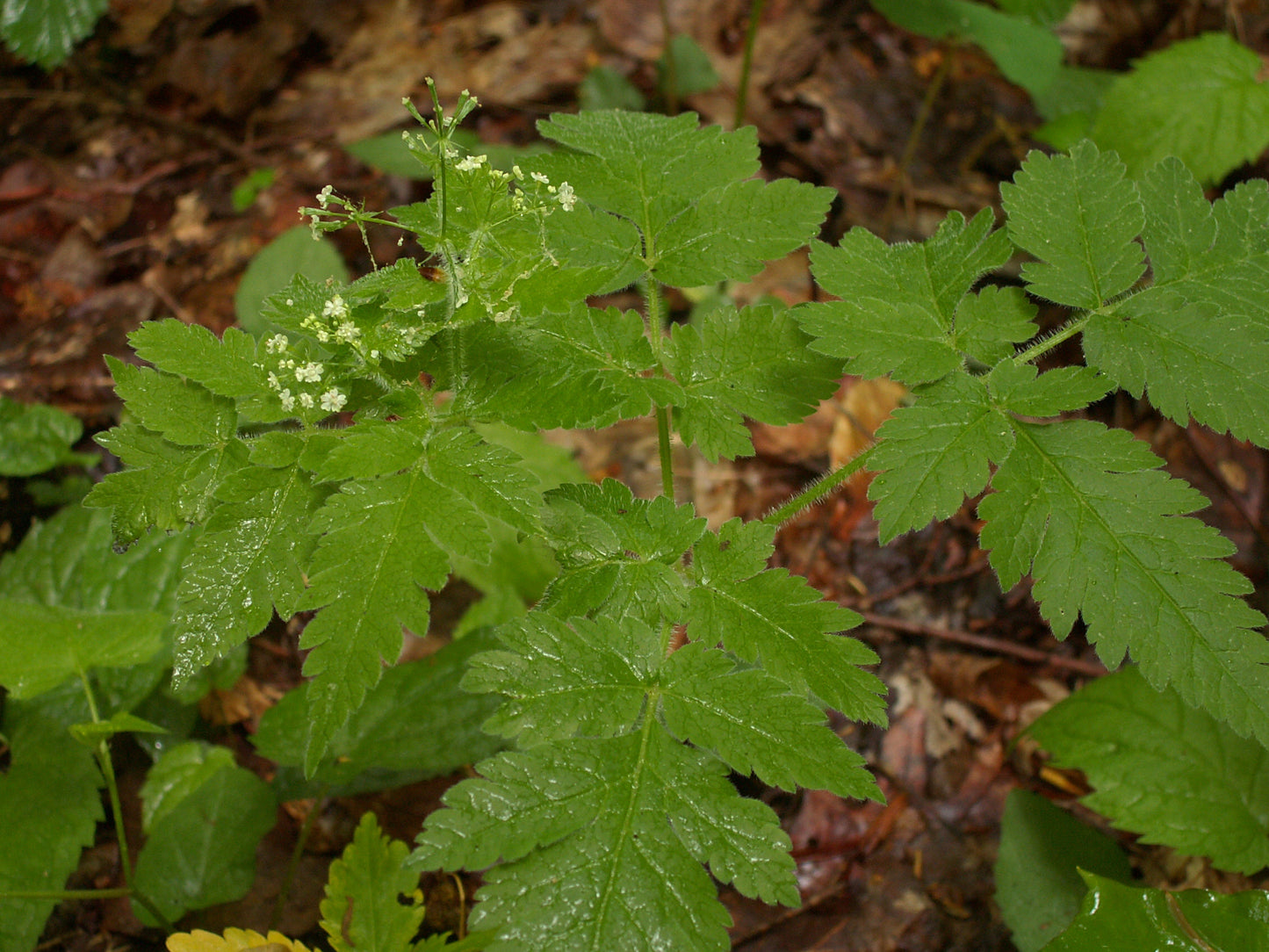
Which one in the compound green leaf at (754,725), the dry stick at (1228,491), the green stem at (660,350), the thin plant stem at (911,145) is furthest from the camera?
the thin plant stem at (911,145)

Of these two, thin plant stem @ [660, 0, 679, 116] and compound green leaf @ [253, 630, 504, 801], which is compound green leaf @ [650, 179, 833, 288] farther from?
thin plant stem @ [660, 0, 679, 116]

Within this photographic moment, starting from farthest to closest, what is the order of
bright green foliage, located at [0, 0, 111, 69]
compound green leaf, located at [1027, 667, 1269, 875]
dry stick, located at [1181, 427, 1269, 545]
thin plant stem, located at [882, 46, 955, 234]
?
1. thin plant stem, located at [882, 46, 955, 234]
2. bright green foliage, located at [0, 0, 111, 69]
3. dry stick, located at [1181, 427, 1269, 545]
4. compound green leaf, located at [1027, 667, 1269, 875]

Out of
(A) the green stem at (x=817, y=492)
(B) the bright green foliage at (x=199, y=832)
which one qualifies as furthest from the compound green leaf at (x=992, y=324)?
(B) the bright green foliage at (x=199, y=832)

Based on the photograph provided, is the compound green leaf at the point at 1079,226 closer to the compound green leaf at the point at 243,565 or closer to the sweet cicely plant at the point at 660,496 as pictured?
the sweet cicely plant at the point at 660,496

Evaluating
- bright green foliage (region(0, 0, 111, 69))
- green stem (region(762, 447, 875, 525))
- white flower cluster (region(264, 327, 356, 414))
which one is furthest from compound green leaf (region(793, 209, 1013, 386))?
bright green foliage (region(0, 0, 111, 69))

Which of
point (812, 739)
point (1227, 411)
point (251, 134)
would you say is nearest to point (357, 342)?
point (812, 739)

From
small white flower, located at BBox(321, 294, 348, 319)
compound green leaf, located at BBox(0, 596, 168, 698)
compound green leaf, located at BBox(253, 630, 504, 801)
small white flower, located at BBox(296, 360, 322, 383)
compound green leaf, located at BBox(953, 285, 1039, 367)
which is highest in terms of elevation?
small white flower, located at BBox(321, 294, 348, 319)
